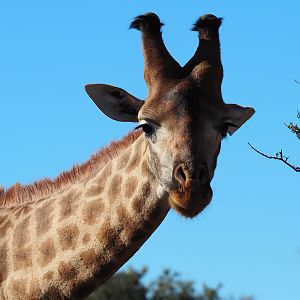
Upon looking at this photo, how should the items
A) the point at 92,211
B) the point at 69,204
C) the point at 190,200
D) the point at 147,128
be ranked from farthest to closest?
the point at 69,204 < the point at 92,211 < the point at 147,128 < the point at 190,200

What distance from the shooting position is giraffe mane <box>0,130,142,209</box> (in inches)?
452

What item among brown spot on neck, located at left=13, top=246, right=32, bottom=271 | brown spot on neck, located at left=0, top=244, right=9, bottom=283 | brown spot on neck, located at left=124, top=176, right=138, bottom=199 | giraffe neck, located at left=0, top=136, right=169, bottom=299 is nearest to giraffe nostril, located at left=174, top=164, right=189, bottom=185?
giraffe neck, located at left=0, top=136, right=169, bottom=299

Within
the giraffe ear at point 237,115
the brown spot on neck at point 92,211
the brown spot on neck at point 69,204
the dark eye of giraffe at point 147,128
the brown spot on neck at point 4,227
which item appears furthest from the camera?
the brown spot on neck at point 4,227

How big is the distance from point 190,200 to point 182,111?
37.5 inches

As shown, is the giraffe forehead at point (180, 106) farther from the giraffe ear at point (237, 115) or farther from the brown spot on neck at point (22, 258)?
the brown spot on neck at point (22, 258)

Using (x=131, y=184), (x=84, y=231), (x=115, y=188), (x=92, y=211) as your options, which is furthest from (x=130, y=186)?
(x=84, y=231)

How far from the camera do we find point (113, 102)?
11.0 meters

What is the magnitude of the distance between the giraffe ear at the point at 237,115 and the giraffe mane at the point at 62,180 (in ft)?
3.37

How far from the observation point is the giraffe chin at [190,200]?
9.89 meters

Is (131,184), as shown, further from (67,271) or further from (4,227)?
(4,227)

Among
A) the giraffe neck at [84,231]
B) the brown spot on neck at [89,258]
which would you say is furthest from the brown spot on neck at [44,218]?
the brown spot on neck at [89,258]

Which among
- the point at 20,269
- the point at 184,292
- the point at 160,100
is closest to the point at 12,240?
the point at 20,269

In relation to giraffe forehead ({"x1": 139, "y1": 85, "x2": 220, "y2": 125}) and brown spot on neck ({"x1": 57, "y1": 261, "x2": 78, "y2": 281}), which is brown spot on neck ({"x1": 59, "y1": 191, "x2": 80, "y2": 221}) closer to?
brown spot on neck ({"x1": 57, "y1": 261, "x2": 78, "y2": 281})

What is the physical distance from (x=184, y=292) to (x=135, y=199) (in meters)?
28.9
